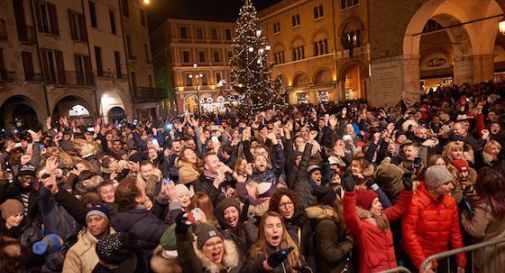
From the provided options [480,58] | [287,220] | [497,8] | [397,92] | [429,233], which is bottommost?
[429,233]

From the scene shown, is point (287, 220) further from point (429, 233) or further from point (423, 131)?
point (423, 131)

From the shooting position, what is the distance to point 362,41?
32.3m

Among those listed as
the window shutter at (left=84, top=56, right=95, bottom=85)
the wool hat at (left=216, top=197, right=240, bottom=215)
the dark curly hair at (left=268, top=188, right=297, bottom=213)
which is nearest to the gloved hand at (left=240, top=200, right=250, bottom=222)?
the wool hat at (left=216, top=197, right=240, bottom=215)

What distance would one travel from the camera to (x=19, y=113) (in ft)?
68.1

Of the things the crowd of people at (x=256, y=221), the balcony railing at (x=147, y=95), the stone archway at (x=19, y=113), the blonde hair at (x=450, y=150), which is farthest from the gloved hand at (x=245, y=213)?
the balcony railing at (x=147, y=95)

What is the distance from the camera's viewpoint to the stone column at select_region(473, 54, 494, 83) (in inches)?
823

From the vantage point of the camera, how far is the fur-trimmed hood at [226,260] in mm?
2971

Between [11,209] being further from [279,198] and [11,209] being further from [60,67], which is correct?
[60,67]

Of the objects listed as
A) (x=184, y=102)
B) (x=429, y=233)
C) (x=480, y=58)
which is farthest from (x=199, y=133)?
(x=184, y=102)

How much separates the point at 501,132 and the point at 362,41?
27.9 meters

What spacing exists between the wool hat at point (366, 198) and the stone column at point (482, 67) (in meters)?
21.8

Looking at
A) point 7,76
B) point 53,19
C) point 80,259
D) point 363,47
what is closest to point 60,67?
point 53,19

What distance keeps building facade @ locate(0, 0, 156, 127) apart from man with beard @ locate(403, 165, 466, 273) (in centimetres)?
2086

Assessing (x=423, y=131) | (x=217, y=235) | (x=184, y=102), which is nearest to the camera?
(x=217, y=235)
